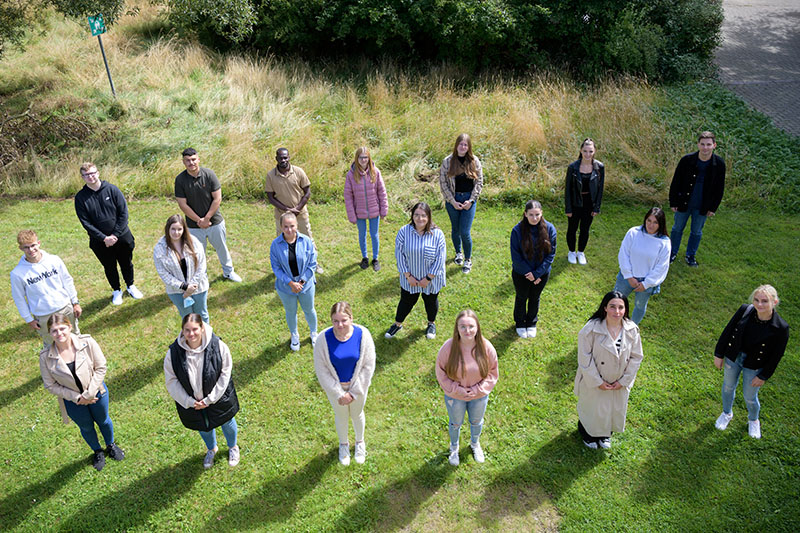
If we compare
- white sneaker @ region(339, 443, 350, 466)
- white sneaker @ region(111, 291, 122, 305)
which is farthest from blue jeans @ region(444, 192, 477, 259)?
white sneaker @ region(111, 291, 122, 305)

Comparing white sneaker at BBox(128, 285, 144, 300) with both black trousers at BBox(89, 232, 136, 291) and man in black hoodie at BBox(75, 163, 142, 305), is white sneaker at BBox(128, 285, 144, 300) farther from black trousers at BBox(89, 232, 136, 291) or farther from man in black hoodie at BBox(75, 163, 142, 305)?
man in black hoodie at BBox(75, 163, 142, 305)


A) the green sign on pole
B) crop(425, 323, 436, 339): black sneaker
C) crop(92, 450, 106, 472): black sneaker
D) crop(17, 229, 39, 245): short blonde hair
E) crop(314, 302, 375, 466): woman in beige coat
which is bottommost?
crop(92, 450, 106, 472): black sneaker

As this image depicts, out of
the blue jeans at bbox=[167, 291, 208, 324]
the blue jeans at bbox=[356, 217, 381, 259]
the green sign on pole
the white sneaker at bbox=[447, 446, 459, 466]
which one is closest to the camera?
the white sneaker at bbox=[447, 446, 459, 466]

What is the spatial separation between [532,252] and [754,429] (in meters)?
2.91

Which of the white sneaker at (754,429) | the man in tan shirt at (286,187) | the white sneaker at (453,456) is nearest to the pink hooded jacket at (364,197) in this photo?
the man in tan shirt at (286,187)

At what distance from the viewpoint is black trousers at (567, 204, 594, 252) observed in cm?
826

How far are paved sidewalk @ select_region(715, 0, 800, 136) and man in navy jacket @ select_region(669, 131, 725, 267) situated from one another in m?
6.98

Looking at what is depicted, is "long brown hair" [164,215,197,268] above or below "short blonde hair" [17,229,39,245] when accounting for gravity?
below

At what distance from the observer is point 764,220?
9734 millimetres

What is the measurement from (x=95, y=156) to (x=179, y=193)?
18.5 ft

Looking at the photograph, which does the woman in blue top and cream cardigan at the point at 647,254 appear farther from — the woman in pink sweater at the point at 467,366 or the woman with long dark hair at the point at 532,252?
the woman in pink sweater at the point at 467,366

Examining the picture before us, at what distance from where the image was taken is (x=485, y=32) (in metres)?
14.9

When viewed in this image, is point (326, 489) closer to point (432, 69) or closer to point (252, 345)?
point (252, 345)

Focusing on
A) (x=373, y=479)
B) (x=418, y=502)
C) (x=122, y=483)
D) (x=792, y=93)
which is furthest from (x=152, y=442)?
(x=792, y=93)
